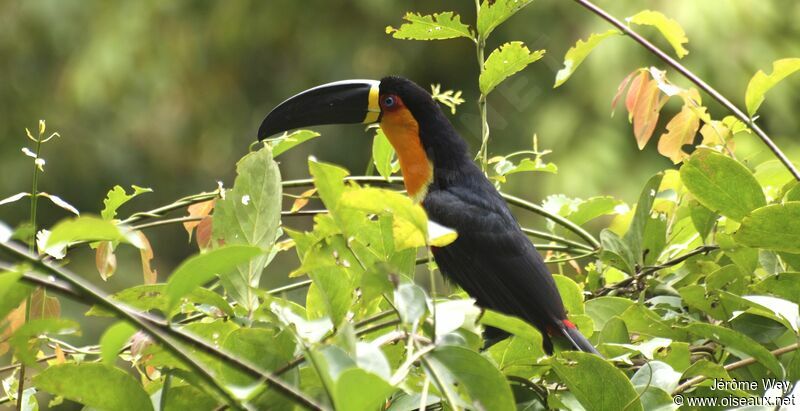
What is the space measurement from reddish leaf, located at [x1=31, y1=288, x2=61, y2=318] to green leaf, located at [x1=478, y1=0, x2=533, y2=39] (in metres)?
0.64

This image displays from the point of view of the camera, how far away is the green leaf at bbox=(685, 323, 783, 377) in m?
0.99

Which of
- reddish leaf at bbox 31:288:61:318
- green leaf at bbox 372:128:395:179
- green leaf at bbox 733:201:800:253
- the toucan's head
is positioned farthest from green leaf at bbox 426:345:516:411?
the toucan's head

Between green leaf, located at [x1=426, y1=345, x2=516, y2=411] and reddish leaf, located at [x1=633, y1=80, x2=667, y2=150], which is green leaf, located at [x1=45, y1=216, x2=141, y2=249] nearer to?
green leaf, located at [x1=426, y1=345, x2=516, y2=411]

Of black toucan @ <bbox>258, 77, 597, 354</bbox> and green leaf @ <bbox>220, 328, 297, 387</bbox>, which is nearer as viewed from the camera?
green leaf @ <bbox>220, 328, 297, 387</bbox>

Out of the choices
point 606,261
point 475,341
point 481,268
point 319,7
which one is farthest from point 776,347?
point 319,7

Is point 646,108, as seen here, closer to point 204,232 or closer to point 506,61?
point 506,61

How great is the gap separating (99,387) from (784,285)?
732mm

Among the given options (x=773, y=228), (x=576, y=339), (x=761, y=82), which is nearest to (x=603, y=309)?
(x=576, y=339)

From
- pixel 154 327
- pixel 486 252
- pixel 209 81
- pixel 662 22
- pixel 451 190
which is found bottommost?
pixel 209 81

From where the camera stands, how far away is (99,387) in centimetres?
82

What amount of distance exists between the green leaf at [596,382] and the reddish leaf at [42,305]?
582 millimetres

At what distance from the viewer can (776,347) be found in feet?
3.66

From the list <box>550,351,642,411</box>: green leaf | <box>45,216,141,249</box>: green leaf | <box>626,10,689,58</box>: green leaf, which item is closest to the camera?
<box>45,216,141,249</box>: green leaf

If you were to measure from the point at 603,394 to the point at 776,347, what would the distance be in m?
0.33
